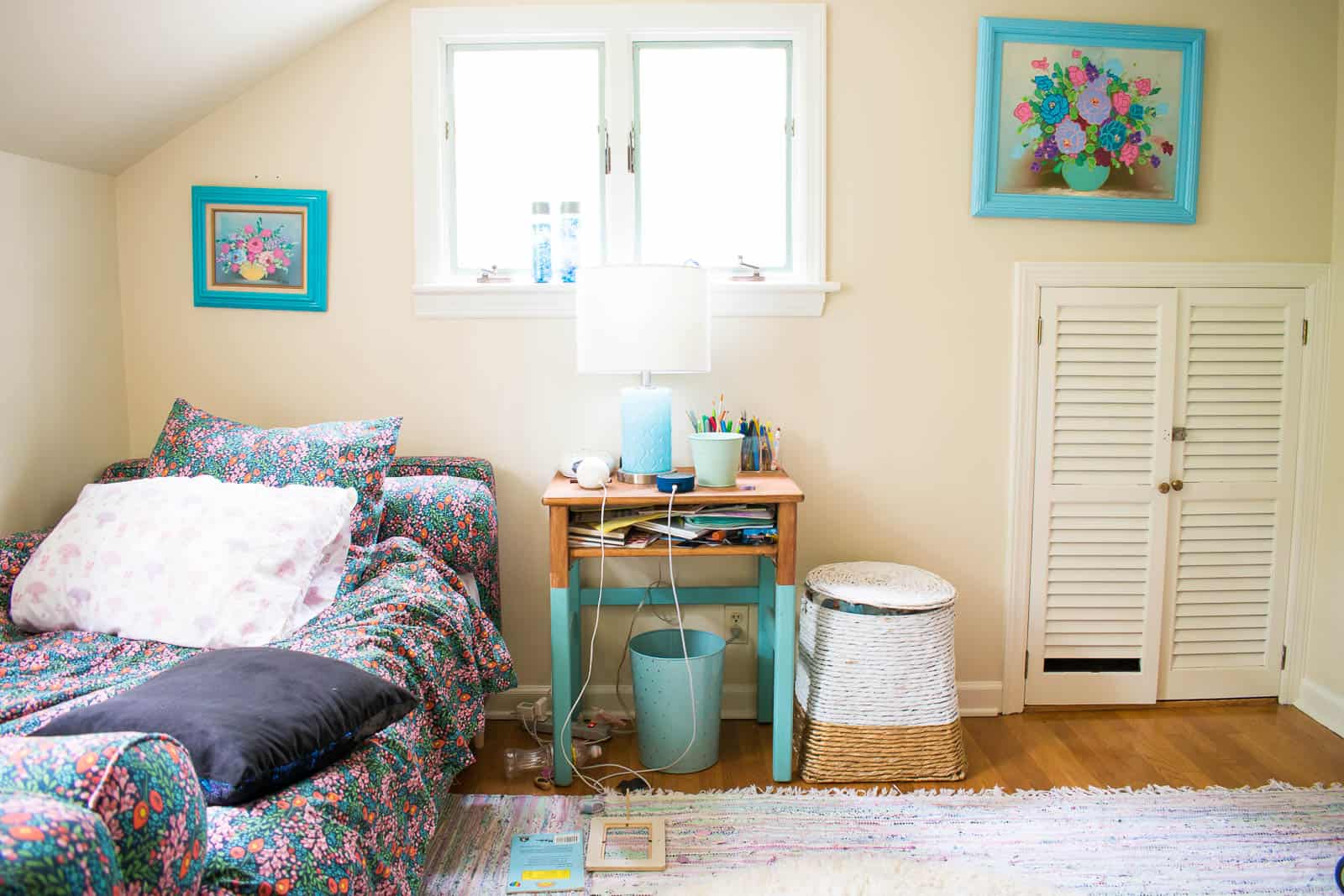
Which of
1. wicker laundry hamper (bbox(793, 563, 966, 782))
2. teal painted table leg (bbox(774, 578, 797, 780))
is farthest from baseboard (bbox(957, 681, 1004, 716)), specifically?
teal painted table leg (bbox(774, 578, 797, 780))

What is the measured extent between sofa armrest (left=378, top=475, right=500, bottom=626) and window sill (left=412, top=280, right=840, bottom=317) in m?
0.55

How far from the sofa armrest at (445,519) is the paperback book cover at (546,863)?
667 mm

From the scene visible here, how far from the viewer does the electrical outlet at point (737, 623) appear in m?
2.76

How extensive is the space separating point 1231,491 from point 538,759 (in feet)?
7.25

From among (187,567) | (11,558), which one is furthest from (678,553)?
(11,558)

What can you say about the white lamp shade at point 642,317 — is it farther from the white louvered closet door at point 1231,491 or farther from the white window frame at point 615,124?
the white louvered closet door at point 1231,491

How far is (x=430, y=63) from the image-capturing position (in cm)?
257

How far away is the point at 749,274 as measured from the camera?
2.71m

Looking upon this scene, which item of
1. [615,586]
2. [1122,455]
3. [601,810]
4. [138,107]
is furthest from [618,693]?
[138,107]

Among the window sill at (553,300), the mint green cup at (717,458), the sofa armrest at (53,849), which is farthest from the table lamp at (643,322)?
the sofa armrest at (53,849)

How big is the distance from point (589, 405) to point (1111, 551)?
5.38 ft

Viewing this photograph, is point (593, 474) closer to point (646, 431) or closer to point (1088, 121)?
point (646, 431)

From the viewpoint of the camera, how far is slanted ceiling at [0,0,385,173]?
1.98 metres

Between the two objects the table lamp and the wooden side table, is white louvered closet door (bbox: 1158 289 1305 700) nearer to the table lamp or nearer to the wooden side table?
the wooden side table
